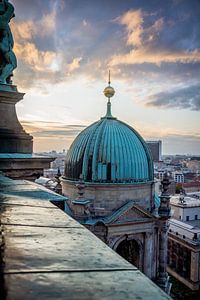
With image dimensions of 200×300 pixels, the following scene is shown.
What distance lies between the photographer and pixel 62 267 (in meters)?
1.85

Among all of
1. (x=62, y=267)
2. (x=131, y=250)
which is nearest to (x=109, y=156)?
(x=131, y=250)

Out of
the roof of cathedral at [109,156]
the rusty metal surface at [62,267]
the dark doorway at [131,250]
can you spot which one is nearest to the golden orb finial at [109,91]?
the roof of cathedral at [109,156]

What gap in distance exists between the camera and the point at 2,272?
1.68 metres

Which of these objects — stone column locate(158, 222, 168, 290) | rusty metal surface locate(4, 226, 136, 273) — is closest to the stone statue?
rusty metal surface locate(4, 226, 136, 273)

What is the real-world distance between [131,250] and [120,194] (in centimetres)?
363

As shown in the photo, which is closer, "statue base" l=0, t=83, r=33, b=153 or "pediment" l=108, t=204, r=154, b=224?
"statue base" l=0, t=83, r=33, b=153

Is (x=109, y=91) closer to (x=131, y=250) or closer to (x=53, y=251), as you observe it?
(x=131, y=250)

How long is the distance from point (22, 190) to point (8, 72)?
13.1 feet

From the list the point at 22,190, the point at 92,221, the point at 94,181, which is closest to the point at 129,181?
the point at 94,181

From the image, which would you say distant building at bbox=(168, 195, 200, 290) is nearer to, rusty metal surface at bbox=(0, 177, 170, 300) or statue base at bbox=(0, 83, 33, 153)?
statue base at bbox=(0, 83, 33, 153)

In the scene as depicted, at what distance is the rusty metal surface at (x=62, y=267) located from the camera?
→ 4.93 feet

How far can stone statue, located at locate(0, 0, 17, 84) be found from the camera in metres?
7.73

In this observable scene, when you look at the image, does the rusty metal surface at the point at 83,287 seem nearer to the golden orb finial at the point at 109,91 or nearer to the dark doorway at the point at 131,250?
the dark doorway at the point at 131,250

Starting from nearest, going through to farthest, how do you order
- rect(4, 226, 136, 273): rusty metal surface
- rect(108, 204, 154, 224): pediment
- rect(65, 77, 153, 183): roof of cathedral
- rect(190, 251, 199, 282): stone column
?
1. rect(4, 226, 136, 273): rusty metal surface
2. rect(108, 204, 154, 224): pediment
3. rect(65, 77, 153, 183): roof of cathedral
4. rect(190, 251, 199, 282): stone column
